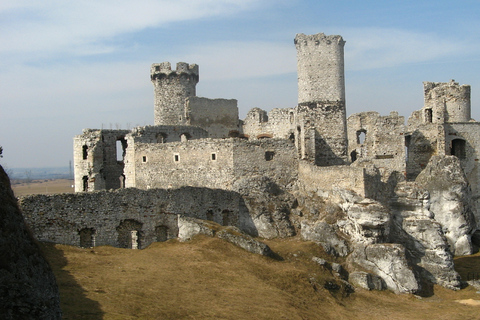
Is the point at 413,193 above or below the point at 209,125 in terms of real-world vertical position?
below

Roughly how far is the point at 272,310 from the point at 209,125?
82.9 feet

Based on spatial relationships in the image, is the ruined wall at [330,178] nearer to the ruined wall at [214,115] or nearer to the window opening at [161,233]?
the window opening at [161,233]

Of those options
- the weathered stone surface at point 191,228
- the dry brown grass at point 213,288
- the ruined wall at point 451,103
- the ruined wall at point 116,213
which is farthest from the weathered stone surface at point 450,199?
the weathered stone surface at point 191,228

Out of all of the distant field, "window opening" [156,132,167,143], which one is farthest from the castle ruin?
the distant field

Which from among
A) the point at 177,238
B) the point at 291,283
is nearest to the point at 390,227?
the point at 291,283

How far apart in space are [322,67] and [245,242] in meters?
23.1

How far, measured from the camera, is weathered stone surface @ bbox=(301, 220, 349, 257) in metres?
25.9

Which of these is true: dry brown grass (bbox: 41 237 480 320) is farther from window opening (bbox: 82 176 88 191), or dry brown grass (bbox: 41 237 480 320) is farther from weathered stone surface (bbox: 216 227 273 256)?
window opening (bbox: 82 176 88 191)

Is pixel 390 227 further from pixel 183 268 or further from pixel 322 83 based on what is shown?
pixel 322 83

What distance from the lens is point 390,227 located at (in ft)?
91.9

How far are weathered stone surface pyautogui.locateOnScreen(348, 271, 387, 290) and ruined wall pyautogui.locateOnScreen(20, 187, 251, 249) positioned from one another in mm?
7666

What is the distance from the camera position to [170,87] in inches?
1705

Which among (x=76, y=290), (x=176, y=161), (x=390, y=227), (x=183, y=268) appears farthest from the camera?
(x=176, y=161)

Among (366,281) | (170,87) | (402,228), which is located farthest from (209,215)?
(170,87)
